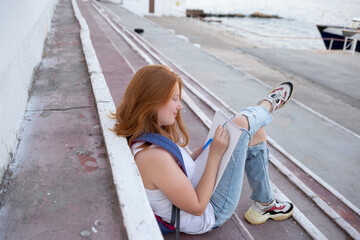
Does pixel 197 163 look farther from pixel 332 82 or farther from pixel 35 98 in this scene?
pixel 332 82

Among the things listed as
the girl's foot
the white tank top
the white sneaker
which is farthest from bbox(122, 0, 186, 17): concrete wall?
the white tank top

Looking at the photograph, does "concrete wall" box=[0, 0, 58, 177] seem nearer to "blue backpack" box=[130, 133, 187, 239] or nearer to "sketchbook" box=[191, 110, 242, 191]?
"blue backpack" box=[130, 133, 187, 239]

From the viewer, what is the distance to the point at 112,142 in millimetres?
2010

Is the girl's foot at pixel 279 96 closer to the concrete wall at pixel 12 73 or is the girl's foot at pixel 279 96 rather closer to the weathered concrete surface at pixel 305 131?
the concrete wall at pixel 12 73

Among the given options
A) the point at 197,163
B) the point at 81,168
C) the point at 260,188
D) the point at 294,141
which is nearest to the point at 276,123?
the point at 294,141

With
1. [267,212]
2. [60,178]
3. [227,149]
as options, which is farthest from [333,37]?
[60,178]

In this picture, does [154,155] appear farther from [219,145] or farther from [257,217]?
[257,217]

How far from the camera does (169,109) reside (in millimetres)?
1742

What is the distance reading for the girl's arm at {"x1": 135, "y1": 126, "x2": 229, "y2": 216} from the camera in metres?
1.51

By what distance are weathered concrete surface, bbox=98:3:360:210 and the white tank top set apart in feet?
10.9

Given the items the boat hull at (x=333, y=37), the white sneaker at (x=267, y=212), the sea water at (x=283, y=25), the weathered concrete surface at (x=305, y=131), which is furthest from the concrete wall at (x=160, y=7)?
the white sneaker at (x=267, y=212)

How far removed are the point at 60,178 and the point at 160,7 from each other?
3246 centimetres

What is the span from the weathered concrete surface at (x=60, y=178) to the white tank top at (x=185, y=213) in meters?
0.24

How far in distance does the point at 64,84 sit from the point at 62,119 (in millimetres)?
993
